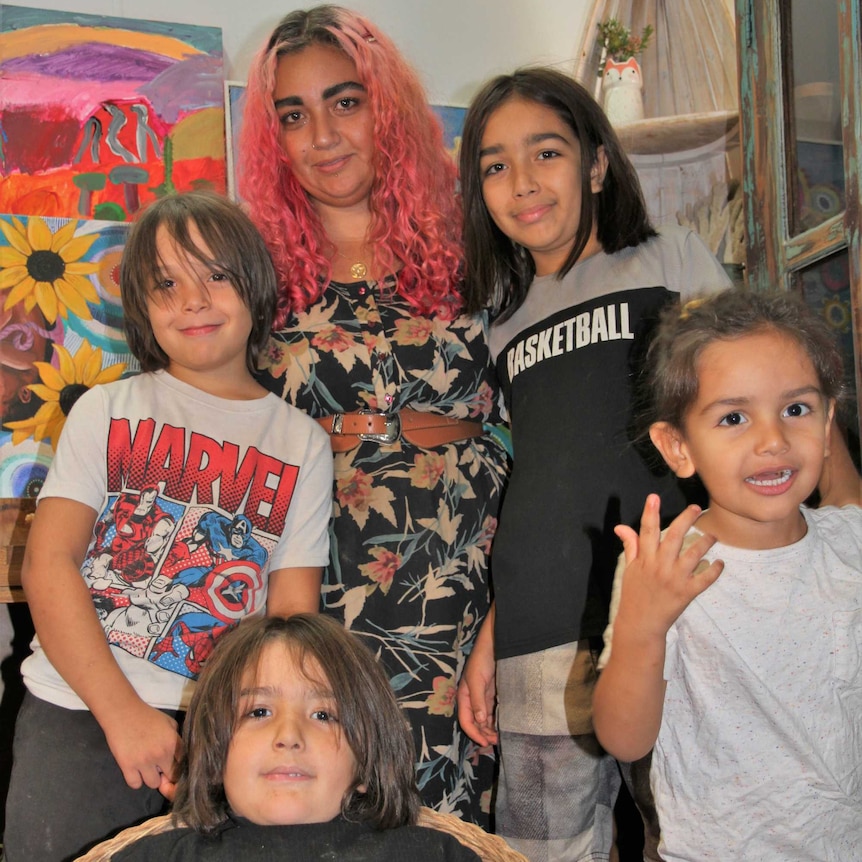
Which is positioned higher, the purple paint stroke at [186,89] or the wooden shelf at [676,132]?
the purple paint stroke at [186,89]

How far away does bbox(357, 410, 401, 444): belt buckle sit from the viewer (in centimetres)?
170

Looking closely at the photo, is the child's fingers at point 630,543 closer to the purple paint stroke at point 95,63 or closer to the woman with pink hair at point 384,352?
the woman with pink hair at point 384,352

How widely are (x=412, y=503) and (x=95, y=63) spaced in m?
1.78

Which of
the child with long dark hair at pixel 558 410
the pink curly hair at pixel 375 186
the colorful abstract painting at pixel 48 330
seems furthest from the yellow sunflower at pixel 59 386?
the child with long dark hair at pixel 558 410

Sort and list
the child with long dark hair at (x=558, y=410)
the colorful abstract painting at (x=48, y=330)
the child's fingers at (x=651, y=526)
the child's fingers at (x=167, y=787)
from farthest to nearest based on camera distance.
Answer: the colorful abstract painting at (x=48, y=330) → the child with long dark hair at (x=558, y=410) → the child's fingers at (x=167, y=787) → the child's fingers at (x=651, y=526)

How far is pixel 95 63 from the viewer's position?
268 cm

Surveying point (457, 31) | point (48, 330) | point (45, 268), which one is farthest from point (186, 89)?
point (457, 31)

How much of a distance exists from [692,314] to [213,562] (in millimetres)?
807

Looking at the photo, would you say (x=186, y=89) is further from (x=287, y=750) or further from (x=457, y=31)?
(x=287, y=750)

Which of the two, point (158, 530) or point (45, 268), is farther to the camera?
point (45, 268)

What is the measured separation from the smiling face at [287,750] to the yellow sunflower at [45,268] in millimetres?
1668

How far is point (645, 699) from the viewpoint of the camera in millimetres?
1178

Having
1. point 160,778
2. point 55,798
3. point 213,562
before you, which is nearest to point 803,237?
point 213,562

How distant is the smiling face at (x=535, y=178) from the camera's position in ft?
5.35
